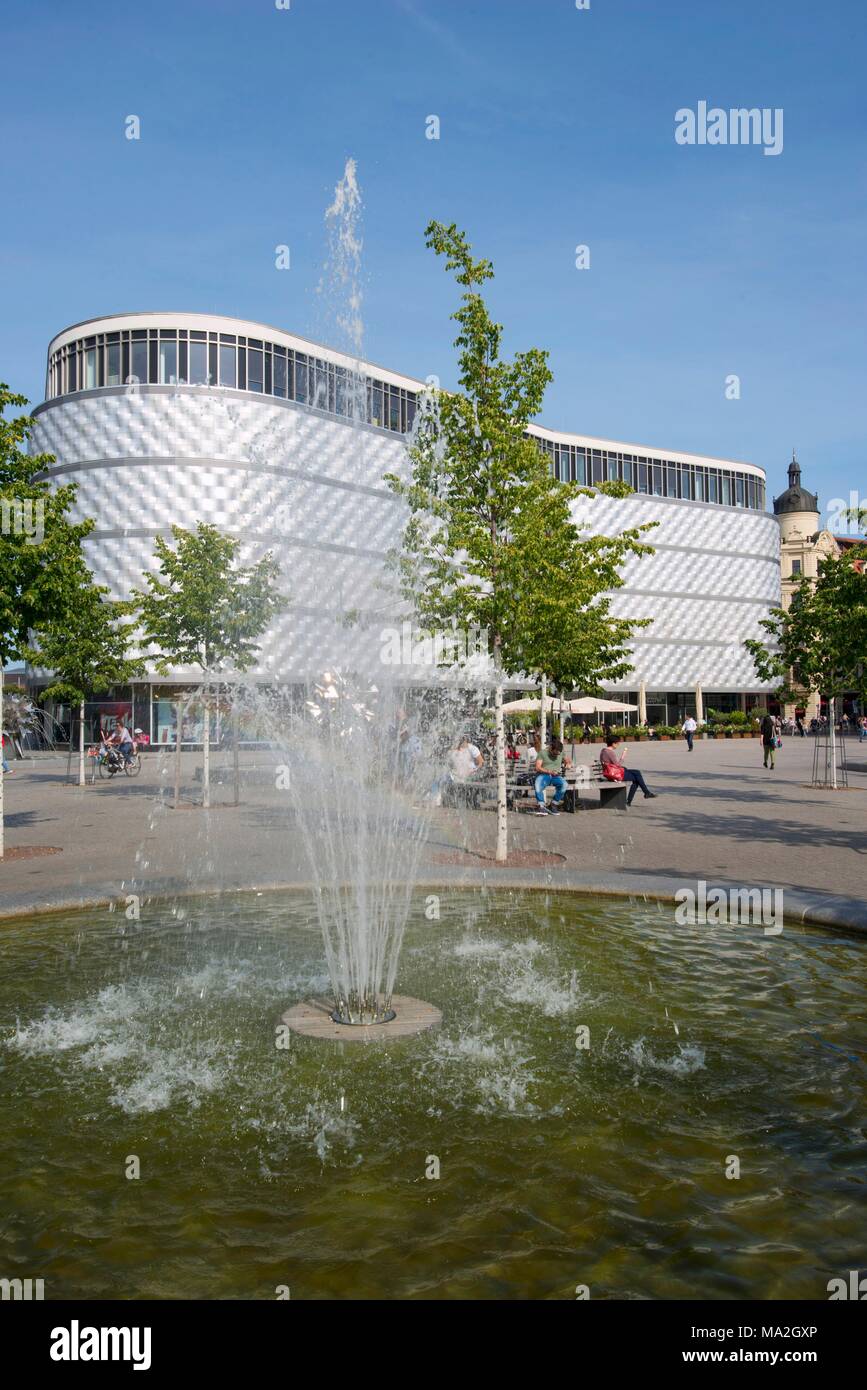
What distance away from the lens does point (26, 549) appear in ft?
45.0

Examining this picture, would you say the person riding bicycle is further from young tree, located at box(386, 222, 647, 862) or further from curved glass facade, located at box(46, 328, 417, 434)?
curved glass facade, located at box(46, 328, 417, 434)

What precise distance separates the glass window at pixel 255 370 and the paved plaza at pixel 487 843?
3571cm

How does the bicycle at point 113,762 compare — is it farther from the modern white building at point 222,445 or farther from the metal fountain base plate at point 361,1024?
the metal fountain base plate at point 361,1024

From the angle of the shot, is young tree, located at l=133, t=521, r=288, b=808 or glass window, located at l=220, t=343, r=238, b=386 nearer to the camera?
young tree, located at l=133, t=521, r=288, b=808

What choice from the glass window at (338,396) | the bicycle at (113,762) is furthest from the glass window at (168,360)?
the bicycle at (113,762)

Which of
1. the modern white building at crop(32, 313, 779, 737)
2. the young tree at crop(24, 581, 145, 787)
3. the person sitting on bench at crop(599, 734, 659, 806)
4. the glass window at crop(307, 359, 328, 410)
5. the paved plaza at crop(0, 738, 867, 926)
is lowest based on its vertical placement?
the paved plaza at crop(0, 738, 867, 926)

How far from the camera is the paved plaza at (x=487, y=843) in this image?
35.9 feet

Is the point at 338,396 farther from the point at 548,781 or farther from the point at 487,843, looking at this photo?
the point at 487,843

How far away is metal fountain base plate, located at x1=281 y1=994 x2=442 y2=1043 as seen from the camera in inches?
248

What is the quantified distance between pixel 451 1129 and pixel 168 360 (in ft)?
183

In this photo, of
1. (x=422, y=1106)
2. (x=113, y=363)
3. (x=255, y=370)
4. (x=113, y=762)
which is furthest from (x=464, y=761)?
(x=113, y=363)

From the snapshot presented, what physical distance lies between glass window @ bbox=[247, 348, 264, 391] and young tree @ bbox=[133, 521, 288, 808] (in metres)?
35.9

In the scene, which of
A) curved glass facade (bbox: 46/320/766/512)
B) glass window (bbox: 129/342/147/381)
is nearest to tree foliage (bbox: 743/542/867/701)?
curved glass facade (bbox: 46/320/766/512)
